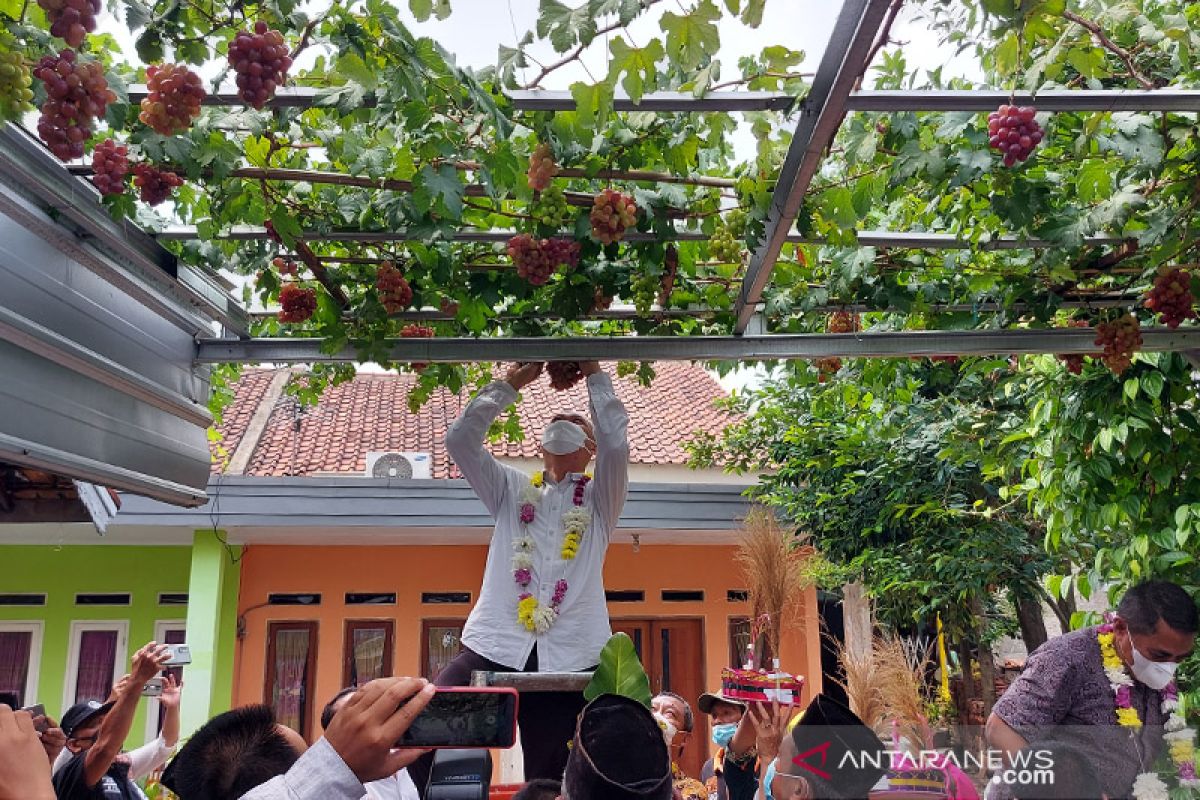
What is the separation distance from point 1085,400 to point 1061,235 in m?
1.58

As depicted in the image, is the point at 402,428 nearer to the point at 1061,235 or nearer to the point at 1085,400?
the point at 1085,400

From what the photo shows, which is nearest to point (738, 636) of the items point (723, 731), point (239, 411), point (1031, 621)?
point (1031, 621)

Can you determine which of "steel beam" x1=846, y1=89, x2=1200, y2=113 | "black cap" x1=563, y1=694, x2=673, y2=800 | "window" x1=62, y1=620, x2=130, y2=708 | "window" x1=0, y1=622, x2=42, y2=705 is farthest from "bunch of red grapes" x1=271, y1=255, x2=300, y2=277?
"window" x1=0, y1=622, x2=42, y2=705

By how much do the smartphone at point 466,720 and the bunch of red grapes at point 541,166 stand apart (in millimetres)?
1535

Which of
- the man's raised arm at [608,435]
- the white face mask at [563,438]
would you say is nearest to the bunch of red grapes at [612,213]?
the man's raised arm at [608,435]

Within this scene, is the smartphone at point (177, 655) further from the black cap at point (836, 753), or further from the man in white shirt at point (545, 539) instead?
the black cap at point (836, 753)

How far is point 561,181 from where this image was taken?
307cm

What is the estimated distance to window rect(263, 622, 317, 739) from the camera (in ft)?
36.4

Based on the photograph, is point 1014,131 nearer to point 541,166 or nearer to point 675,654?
point 541,166

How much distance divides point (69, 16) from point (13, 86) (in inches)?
6.9

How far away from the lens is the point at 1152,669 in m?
3.16

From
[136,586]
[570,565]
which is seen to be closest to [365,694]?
[570,565]

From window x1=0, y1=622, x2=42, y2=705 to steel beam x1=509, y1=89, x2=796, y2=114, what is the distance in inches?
426

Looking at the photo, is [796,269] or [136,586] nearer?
[796,269]
